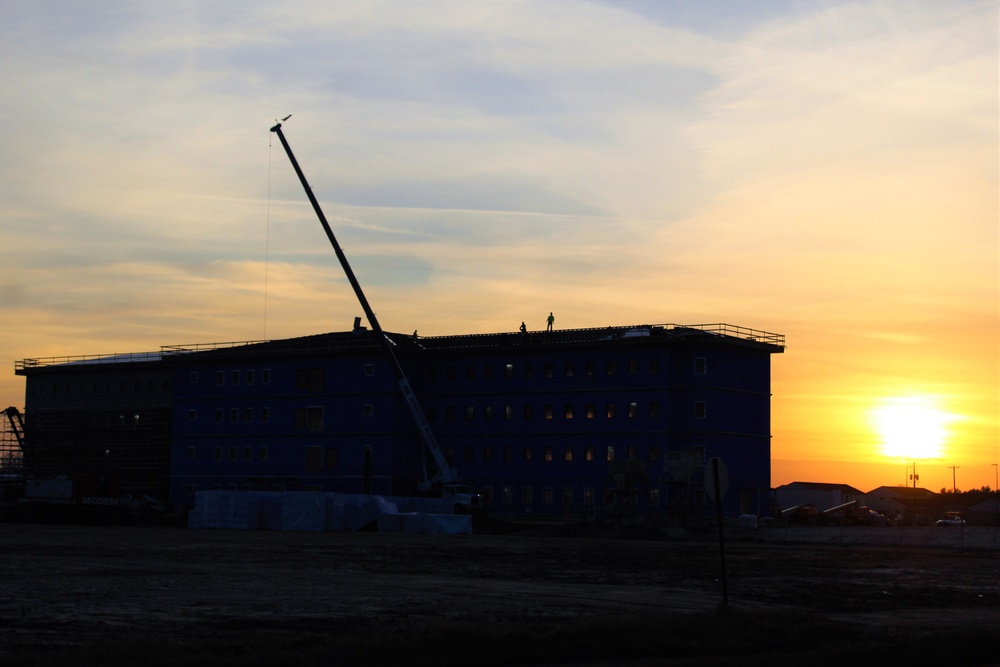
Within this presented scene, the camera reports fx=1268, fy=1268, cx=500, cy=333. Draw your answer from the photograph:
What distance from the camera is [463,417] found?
99938 mm

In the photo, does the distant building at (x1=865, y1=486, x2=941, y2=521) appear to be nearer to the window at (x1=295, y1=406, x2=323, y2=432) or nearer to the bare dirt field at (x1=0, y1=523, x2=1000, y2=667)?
the window at (x1=295, y1=406, x2=323, y2=432)

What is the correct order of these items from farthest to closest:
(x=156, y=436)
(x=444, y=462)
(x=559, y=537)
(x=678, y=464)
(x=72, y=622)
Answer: (x=156, y=436)
(x=444, y=462)
(x=678, y=464)
(x=559, y=537)
(x=72, y=622)

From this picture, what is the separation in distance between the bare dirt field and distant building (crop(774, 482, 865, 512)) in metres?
102

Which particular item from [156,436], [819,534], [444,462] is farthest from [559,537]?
[156,436]

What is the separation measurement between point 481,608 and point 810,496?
134936 mm

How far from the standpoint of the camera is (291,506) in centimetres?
7062

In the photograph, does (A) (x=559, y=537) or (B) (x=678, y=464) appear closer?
(A) (x=559, y=537)

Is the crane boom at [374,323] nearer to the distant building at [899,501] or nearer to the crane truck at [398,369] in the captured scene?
the crane truck at [398,369]

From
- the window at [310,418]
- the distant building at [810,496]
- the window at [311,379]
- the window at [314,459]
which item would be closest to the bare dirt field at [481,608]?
the window at [314,459]

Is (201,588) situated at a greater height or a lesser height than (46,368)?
lesser

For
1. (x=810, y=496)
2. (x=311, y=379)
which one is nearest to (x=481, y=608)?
(x=311, y=379)

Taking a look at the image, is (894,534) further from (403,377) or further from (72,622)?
(72,622)

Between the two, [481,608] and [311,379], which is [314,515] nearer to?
[311,379]

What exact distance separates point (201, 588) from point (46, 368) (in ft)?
333
